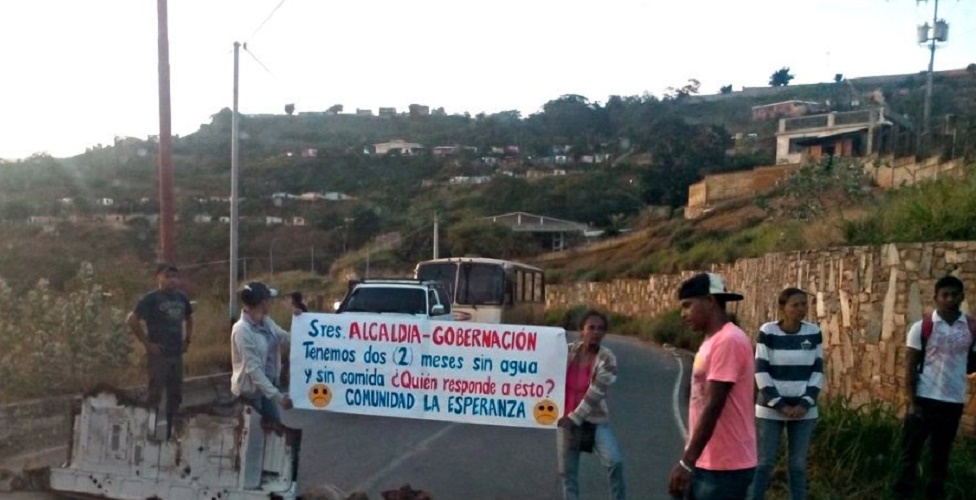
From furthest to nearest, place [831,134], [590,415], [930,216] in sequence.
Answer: [831,134] → [930,216] → [590,415]

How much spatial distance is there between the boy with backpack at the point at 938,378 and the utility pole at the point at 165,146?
10001 millimetres

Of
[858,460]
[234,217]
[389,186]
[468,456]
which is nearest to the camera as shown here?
[858,460]

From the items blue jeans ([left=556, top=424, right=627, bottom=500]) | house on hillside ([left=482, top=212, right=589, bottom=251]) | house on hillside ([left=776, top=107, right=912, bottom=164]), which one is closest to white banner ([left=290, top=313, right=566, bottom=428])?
blue jeans ([left=556, top=424, right=627, bottom=500])

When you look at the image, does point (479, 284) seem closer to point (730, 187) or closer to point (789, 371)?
point (789, 371)

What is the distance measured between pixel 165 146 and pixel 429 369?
7.60m

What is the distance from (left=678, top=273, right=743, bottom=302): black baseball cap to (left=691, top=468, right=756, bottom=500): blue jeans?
0.85 meters

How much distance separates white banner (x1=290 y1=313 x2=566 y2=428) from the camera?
865 cm

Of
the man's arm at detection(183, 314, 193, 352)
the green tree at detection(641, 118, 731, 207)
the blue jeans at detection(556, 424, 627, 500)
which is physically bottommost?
the blue jeans at detection(556, 424, 627, 500)

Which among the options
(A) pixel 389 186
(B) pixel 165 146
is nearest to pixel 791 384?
(B) pixel 165 146

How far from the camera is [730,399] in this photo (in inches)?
199

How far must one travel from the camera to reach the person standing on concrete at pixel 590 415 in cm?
737

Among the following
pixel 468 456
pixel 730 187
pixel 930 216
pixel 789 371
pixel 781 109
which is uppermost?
pixel 781 109

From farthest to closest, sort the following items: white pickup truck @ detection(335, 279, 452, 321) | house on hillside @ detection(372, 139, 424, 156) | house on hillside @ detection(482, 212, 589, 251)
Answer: house on hillside @ detection(372, 139, 424, 156)
house on hillside @ detection(482, 212, 589, 251)
white pickup truck @ detection(335, 279, 452, 321)

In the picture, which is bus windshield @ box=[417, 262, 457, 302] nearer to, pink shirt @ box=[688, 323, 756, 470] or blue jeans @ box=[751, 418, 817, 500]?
blue jeans @ box=[751, 418, 817, 500]
